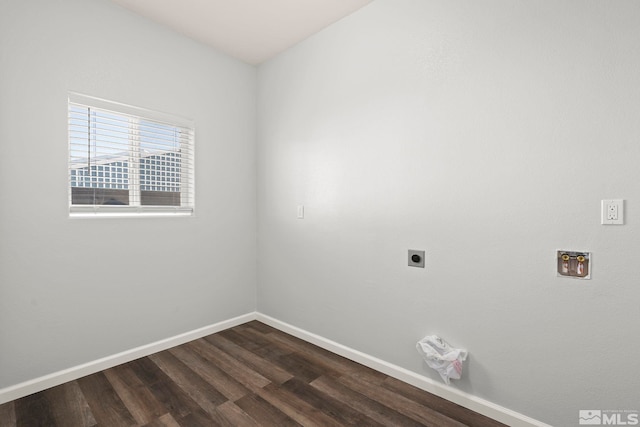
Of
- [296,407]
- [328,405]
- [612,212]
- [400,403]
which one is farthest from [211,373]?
[612,212]

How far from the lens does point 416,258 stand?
2088 millimetres

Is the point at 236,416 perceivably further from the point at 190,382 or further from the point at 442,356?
the point at 442,356

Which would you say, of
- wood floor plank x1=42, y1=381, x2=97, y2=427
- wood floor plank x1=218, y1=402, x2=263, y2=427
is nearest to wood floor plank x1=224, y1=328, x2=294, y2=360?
wood floor plank x1=218, y1=402, x2=263, y2=427

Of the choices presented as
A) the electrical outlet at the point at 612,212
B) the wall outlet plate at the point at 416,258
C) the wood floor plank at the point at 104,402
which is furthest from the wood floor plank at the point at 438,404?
the wood floor plank at the point at 104,402

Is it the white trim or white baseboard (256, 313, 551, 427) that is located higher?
the white trim

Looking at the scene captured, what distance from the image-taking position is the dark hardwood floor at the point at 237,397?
175 centimetres

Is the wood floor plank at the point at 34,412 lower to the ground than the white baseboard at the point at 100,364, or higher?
lower

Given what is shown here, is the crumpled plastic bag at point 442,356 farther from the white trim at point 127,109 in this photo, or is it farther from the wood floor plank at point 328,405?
the white trim at point 127,109

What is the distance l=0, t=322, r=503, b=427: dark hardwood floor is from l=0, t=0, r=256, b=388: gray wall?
10.9 inches

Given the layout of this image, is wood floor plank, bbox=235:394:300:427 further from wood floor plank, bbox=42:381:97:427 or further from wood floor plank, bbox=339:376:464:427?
wood floor plank, bbox=42:381:97:427

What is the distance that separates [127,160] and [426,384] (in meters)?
2.77

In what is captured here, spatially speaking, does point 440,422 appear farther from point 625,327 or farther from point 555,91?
point 555,91

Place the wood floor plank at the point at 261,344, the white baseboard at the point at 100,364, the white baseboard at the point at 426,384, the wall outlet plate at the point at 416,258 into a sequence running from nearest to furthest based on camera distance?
the white baseboard at the point at 426,384 < the white baseboard at the point at 100,364 < the wall outlet plate at the point at 416,258 < the wood floor plank at the point at 261,344

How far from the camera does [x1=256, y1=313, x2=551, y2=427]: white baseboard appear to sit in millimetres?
1702
